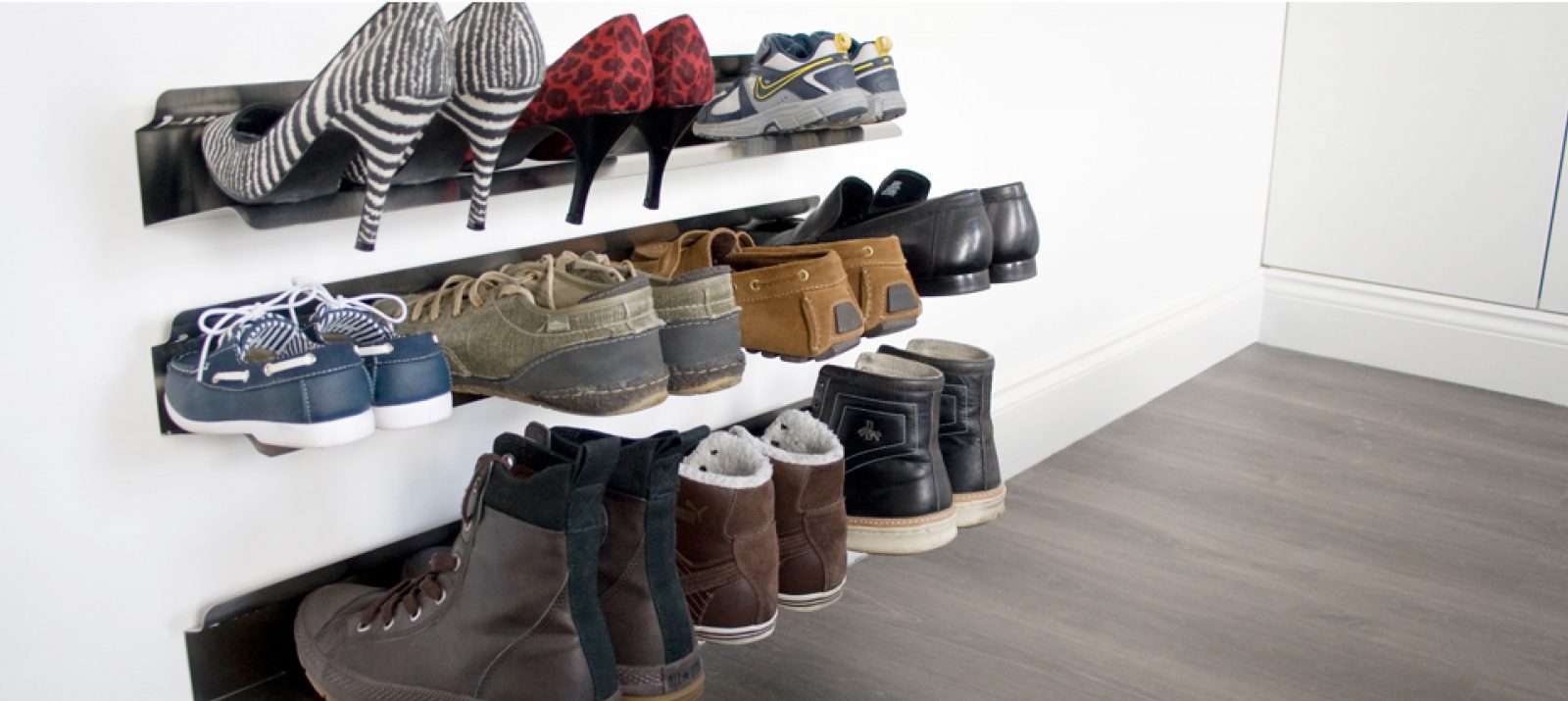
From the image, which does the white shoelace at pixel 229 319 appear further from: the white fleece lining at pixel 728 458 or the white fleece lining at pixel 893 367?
the white fleece lining at pixel 893 367

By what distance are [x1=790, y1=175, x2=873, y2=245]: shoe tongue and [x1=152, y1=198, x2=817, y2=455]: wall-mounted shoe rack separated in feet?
0.53

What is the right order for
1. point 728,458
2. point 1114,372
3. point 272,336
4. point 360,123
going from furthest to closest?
point 1114,372 < point 728,458 < point 272,336 < point 360,123

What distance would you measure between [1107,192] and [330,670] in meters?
2.01

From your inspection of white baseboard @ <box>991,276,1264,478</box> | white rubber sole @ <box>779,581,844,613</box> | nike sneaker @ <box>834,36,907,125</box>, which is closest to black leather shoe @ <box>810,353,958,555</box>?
white rubber sole @ <box>779,581,844,613</box>

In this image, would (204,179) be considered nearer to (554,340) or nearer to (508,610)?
(554,340)

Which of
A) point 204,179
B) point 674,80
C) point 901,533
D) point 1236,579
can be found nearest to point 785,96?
point 674,80

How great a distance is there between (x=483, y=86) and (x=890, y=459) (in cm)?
78

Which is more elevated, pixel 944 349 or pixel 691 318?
pixel 691 318

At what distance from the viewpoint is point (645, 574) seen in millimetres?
1408

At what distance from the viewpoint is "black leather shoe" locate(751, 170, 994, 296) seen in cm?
169

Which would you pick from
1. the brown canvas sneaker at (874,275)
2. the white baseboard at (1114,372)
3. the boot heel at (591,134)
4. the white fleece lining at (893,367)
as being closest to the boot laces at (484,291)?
the boot heel at (591,134)

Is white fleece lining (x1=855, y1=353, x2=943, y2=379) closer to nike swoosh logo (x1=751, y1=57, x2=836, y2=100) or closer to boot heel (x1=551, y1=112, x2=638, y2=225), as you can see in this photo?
nike swoosh logo (x1=751, y1=57, x2=836, y2=100)

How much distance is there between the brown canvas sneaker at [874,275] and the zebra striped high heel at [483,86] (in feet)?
1.55

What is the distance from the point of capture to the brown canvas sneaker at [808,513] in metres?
1.61
